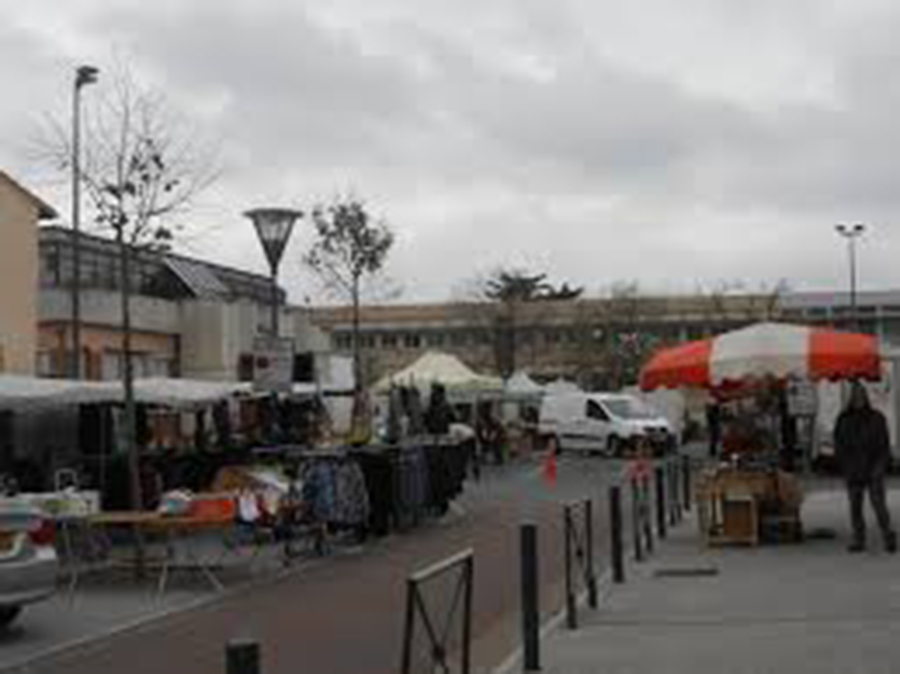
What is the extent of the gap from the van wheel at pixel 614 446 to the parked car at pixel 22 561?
139 feet

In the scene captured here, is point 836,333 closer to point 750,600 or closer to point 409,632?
point 750,600

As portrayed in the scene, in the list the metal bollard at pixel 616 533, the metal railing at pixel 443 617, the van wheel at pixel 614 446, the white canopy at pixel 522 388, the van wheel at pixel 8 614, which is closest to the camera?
the metal railing at pixel 443 617

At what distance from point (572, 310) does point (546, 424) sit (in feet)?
112

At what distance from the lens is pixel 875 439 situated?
18.6m

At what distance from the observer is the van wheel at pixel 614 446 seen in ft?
183

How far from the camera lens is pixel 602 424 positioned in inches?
2243

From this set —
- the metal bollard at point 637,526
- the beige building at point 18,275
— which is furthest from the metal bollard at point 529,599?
the beige building at point 18,275

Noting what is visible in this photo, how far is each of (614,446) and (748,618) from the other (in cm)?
4315

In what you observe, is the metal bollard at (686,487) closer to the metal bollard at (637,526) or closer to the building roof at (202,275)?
the metal bollard at (637,526)

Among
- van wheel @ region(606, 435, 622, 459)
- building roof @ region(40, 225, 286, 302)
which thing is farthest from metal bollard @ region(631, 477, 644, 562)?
van wheel @ region(606, 435, 622, 459)

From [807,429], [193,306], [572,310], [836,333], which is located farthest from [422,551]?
[572,310]

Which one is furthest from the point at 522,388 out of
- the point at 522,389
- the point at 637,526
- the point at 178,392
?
the point at 637,526

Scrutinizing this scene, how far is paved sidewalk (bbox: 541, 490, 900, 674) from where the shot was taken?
36.1 ft

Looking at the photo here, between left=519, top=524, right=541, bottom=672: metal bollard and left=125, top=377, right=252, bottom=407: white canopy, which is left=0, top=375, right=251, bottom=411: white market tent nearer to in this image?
left=125, top=377, right=252, bottom=407: white canopy
